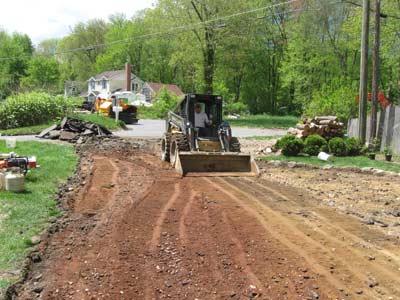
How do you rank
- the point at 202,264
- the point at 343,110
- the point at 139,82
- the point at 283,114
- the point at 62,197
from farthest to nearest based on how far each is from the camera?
the point at 139,82
the point at 283,114
the point at 343,110
the point at 62,197
the point at 202,264

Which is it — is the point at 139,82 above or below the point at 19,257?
above

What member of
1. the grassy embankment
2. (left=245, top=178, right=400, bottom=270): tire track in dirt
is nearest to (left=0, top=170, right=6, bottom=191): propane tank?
(left=245, top=178, right=400, bottom=270): tire track in dirt

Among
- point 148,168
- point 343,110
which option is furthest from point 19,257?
point 343,110

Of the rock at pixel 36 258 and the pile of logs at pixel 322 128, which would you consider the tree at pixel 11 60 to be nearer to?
the pile of logs at pixel 322 128

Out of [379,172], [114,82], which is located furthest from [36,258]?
[114,82]

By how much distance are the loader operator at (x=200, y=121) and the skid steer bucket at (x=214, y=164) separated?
1638mm

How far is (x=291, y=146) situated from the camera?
17.2 m

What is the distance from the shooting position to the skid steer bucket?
13.3 m

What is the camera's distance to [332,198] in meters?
10.6

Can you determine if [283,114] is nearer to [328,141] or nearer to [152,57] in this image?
[152,57]

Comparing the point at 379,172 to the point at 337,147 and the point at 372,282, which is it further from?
the point at 372,282

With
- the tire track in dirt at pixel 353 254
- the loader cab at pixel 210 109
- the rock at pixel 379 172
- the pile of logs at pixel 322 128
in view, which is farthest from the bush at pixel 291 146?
the tire track in dirt at pixel 353 254

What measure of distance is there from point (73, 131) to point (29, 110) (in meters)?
7.77

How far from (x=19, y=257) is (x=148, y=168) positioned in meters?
8.46
